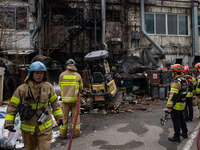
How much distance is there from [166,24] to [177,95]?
13.4m

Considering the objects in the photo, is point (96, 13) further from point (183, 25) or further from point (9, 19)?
point (183, 25)

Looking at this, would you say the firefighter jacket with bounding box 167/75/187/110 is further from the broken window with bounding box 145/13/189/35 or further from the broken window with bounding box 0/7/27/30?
the broken window with bounding box 145/13/189/35

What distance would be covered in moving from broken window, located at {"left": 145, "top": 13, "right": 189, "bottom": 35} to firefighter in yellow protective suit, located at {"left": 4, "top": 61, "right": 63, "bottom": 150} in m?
14.2

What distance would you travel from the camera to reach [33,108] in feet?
8.84

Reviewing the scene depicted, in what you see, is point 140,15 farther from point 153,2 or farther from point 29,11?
point 29,11

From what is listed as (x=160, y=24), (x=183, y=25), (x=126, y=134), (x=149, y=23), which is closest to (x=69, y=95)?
(x=126, y=134)

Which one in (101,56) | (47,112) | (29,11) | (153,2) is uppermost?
(153,2)

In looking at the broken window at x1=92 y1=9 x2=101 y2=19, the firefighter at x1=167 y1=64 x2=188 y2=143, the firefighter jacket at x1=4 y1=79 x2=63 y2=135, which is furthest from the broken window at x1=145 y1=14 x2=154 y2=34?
the firefighter jacket at x1=4 y1=79 x2=63 y2=135

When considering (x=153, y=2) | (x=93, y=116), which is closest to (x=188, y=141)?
(x=93, y=116)

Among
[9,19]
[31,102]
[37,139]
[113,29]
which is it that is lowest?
[37,139]

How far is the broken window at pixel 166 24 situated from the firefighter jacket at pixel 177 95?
1213cm

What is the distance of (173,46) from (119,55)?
5514 mm

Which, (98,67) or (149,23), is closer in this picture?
(98,67)

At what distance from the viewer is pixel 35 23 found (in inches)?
563
